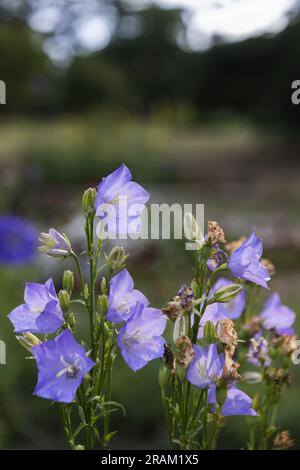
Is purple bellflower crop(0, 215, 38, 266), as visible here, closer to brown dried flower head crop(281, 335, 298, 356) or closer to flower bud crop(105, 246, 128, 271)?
brown dried flower head crop(281, 335, 298, 356)

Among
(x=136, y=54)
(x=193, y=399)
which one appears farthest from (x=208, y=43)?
(x=193, y=399)

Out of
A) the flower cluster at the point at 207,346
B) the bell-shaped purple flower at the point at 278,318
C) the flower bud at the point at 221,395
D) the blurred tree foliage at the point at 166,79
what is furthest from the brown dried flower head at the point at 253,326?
the blurred tree foliage at the point at 166,79

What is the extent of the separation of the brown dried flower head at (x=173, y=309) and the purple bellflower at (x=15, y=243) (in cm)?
198

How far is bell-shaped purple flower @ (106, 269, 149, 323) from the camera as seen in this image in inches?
32.7

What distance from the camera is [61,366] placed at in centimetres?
79

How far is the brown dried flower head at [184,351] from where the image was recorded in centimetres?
79

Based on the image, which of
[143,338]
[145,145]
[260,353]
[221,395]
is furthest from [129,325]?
[145,145]

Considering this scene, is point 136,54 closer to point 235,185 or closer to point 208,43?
point 208,43

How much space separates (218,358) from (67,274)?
19cm

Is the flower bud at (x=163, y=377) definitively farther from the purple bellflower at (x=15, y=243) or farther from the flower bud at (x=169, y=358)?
the purple bellflower at (x=15, y=243)

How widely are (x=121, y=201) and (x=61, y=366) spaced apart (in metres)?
0.20

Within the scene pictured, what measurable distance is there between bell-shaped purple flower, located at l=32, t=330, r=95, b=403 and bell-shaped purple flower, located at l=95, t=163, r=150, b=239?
0.14 metres

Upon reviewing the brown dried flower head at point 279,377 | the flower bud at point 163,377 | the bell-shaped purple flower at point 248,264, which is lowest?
the brown dried flower head at point 279,377
